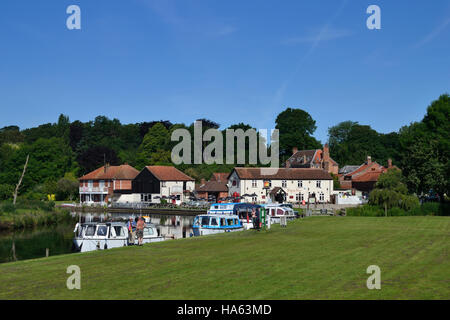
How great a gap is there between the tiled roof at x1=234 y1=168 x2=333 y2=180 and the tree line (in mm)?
15751

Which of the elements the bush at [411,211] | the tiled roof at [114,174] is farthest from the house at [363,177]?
the tiled roof at [114,174]

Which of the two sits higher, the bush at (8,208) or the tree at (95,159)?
the tree at (95,159)

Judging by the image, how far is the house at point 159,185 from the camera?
91938mm

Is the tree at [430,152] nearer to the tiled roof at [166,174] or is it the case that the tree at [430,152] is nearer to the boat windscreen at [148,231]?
the boat windscreen at [148,231]

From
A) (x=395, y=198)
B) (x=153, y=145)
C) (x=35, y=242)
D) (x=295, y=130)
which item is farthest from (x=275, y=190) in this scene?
(x=153, y=145)

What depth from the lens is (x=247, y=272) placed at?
15391 mm

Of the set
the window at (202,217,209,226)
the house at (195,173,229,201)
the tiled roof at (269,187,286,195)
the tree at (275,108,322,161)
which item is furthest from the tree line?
the window at (202,217,209,226)

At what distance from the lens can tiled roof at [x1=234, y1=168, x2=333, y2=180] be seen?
84938 millimetres

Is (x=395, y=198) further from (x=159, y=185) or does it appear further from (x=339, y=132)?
(x=339, y=132)

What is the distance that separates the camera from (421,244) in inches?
885

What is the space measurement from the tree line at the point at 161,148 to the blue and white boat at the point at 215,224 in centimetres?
2800

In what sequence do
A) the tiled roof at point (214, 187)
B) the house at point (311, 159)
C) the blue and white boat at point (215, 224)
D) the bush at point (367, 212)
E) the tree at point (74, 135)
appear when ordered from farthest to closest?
1. the tree at point (74, 135)
2. the house at point (311, 159)
3. the tiled roof at point (214, 187)
4. the bush at point (367, 212)
5. the blue and white boat at point (215, 224)
